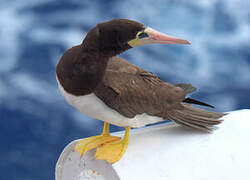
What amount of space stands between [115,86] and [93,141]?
0.26 meters

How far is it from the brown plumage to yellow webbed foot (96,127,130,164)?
0.11m

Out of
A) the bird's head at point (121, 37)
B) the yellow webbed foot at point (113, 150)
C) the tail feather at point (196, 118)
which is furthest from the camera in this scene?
the tail feather at point (196, 118)

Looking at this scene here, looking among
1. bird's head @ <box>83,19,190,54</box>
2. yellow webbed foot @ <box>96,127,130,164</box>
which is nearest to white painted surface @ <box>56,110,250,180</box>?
yellow webbed foot @ <box>96,127,130,164</box>

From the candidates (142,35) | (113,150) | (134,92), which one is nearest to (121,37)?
(142,35)

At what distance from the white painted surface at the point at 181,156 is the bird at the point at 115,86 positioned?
0.14 feet

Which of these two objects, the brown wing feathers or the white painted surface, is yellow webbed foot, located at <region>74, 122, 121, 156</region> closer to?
the white painted surface

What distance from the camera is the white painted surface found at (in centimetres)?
121

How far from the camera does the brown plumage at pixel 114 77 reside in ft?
3.73

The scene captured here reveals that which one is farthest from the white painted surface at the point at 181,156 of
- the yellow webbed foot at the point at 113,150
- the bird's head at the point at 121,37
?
the bird's head at the point at 121,37

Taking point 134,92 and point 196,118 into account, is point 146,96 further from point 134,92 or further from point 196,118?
point 196,118

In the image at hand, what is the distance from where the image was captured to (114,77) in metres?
1.21

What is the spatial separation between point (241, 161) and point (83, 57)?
0.59 metres

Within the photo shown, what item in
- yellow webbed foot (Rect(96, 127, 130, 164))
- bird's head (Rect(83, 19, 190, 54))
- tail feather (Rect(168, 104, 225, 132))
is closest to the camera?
bird's head (Rect(83, 19, 190, 54))

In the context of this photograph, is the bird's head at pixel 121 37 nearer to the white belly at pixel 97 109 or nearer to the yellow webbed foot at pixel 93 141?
the white belly at pixel 97 109
